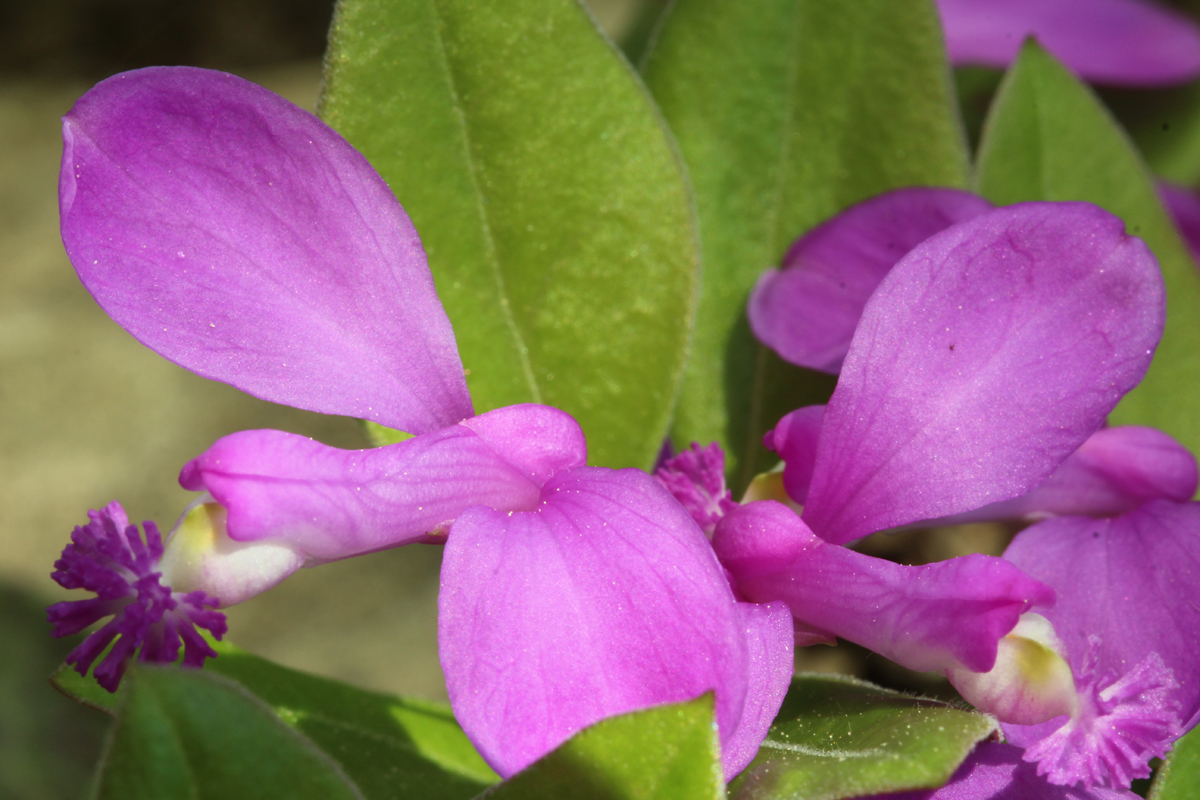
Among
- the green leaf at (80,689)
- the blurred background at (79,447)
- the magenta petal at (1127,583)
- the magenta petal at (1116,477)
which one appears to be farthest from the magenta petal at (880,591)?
the blurred background at (79,447)

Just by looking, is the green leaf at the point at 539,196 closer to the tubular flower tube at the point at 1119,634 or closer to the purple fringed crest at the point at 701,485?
the purple fringed crest at the point at 701,485

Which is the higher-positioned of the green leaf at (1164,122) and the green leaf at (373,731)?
the green leaf at (1164,122)

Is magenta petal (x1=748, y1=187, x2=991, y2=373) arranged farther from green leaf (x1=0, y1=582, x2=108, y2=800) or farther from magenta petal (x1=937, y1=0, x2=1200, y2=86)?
green leaf (x1=0, y1=582, x2=108, y2=800)

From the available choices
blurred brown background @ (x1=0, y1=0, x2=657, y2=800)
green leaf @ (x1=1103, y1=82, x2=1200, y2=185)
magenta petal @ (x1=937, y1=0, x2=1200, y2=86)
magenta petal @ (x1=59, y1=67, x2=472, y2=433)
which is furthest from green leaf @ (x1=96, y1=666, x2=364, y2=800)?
green leaf @ (x1=1103, y1=82, x2=1200, y2=185)

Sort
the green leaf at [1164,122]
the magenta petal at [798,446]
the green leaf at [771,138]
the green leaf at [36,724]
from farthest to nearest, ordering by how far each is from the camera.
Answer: the green leaf at [36,724], the green leaf at [1164,122], the green leaf at [771,138], the magenta petal at [798,446]

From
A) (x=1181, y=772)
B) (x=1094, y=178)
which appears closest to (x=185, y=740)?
(x=1181, y=772)

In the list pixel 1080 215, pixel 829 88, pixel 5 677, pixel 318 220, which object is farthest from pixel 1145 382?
pixel 5 677

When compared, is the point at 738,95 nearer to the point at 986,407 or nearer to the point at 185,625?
the point at 986,407
